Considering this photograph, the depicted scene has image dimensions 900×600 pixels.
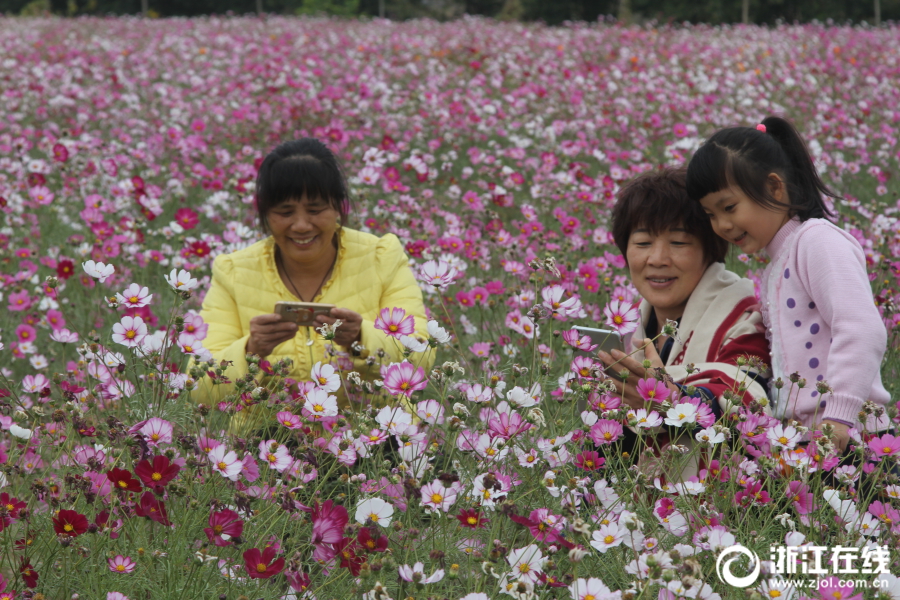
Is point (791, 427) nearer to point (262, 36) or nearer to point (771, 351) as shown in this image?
A: point (771, 351)

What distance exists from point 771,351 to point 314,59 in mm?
6772

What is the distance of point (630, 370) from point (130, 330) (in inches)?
38.2

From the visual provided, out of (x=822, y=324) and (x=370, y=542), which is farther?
(x=822, y=324)

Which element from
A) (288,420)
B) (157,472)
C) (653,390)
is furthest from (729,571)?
(157,472)

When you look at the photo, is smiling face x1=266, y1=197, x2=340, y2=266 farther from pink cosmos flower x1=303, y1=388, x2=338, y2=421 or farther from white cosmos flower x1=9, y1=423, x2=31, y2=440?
white cosmos flower x1=9, y1=423, x2=31, y2=440

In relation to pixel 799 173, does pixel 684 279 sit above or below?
below

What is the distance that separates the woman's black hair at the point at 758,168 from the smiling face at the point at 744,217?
0.01 metres

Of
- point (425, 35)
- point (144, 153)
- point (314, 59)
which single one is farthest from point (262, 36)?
point (144, 153)

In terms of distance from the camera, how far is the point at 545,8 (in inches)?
920

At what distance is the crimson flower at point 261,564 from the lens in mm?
1267

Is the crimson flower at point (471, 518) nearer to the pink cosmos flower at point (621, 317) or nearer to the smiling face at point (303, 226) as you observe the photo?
the pink cosmos flower at point (621, 317)

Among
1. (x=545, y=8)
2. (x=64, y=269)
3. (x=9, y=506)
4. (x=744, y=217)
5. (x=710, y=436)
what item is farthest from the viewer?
(x=545, y=8)

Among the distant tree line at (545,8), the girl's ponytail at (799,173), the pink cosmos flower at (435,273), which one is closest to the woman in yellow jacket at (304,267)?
the pink cosmos flower at (435,273)

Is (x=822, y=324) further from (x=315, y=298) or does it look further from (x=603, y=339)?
(x=315, y=298)
